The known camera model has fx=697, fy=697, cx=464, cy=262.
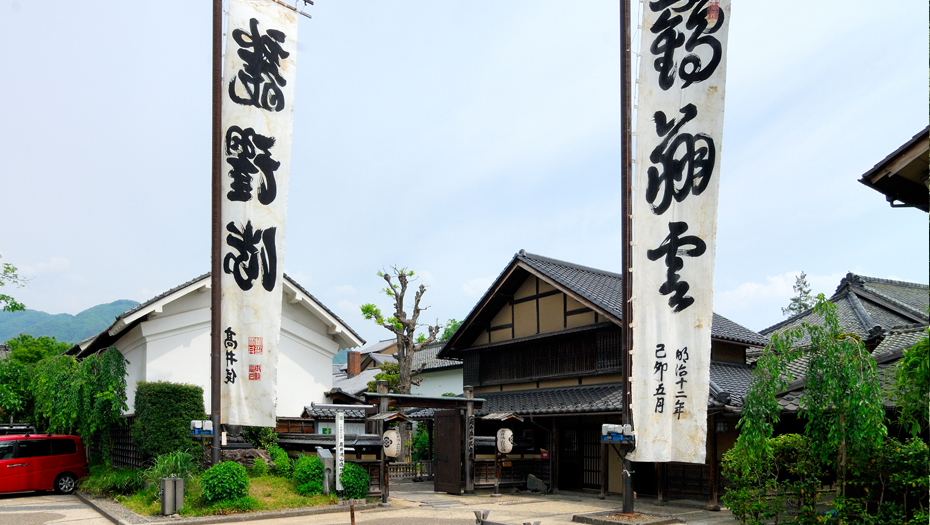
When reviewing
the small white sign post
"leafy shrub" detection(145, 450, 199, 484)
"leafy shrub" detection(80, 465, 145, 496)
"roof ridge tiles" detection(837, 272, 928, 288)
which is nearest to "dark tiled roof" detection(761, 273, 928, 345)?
"roof ridge tiles" detection(837, 272, 928, 288)

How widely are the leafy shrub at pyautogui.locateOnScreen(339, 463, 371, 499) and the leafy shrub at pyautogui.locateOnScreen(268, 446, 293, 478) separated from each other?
1.75 m

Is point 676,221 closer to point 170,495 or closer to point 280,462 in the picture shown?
point 170,495

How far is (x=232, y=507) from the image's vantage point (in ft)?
49.0

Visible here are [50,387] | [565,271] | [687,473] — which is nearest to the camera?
[687,473]

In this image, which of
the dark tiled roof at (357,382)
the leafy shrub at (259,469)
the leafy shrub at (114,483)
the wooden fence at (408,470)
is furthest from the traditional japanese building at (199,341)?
the dark tiled roof at (357,382)

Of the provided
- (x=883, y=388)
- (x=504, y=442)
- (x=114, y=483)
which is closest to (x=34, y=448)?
(x=114, y=483)

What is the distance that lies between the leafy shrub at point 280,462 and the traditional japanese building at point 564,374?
4966mm

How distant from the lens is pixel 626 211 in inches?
576

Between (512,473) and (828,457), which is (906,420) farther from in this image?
(512,473)

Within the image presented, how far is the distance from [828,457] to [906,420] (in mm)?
1844

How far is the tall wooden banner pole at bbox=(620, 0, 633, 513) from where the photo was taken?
1409 cm

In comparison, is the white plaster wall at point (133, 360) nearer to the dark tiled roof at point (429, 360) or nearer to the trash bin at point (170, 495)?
the trash bin at point (170, 495)

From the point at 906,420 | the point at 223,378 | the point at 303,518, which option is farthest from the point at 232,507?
→ the point at 906,420

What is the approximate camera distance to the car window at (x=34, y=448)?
63.8 ft
